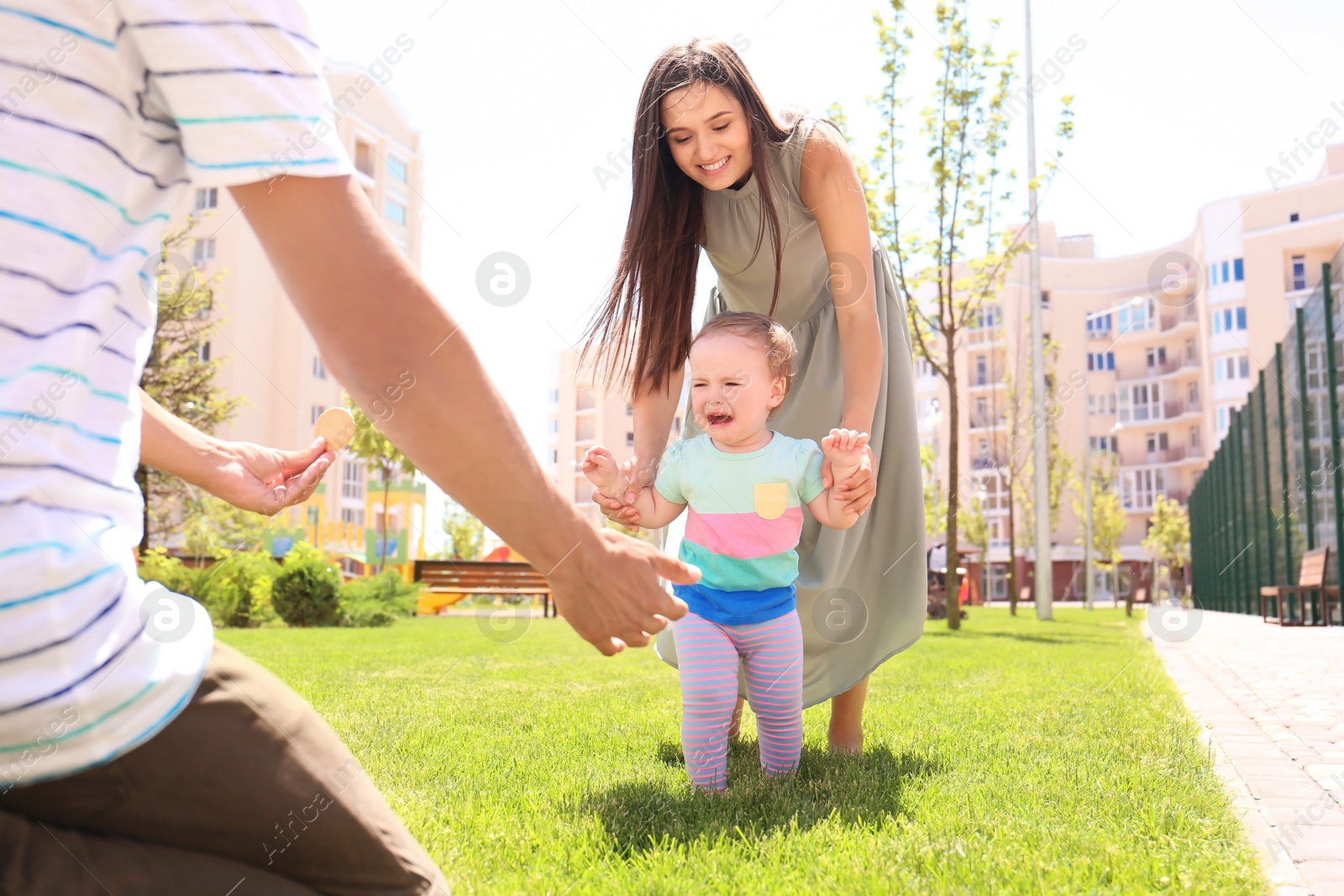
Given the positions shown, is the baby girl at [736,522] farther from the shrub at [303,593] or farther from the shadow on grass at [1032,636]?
the shrub at [303,593]

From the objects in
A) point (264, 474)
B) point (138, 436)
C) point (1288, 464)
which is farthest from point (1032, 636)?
point (138, 436)

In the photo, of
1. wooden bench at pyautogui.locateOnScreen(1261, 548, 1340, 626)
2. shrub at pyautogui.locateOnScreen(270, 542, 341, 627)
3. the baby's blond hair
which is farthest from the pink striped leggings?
wooden bench at pyautogui.locateOnScreen(1261, 548, 1340, 626)

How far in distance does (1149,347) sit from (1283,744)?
66.7m

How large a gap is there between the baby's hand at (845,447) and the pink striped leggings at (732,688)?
22.4 inches

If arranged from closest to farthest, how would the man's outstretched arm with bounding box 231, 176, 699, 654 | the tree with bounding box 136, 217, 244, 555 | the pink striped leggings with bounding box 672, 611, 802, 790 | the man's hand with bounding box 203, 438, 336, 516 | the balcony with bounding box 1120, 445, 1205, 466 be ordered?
1. the man's outstretched arm with bounding box 231, 176, 699, 654
2. the man's hand with bounding box 203, 438, 336, 516
3. the pink striped leggings with bounding box 672, 611, 802, 790
4. the tree with bounding box 136, 217, 244, 555
5. the balcony with bounding box 1120, 445, 1205, 466

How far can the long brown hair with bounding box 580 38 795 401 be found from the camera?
3.09 meters

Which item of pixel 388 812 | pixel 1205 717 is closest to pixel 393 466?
pixel 1205 717

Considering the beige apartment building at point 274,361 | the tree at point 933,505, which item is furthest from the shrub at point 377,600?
the beige apartment building at point 274,361

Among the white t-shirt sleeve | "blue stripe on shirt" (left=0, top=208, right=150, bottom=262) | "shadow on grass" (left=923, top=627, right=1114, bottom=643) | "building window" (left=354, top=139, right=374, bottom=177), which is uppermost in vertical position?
"building window" (left=354, top=139, right=374, bottom=177)

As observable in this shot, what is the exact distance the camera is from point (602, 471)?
294 cm

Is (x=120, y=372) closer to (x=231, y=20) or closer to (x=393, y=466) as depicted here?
(x=231, y=20)

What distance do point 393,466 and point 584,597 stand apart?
87.2 ft

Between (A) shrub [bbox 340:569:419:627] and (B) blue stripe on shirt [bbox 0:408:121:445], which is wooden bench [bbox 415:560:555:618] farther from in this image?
(B) blue stripe on shirt [bbox 0:408:121:445]

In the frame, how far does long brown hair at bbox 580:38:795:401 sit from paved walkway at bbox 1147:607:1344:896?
82.9 inches
